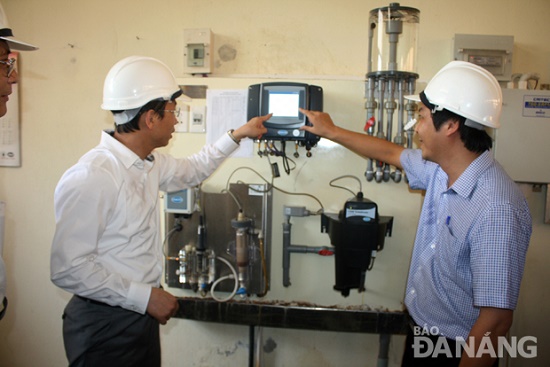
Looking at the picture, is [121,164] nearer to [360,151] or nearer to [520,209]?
[360,151]

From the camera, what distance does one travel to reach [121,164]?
136cm

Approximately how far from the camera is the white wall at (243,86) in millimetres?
1934

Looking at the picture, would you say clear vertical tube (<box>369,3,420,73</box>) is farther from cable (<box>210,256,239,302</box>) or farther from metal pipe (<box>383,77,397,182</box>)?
cable (<box>210,256,239,302</box>)

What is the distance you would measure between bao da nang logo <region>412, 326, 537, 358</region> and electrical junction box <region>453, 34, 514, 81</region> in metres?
1.34

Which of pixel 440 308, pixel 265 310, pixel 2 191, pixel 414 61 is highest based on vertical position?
pixel 414 61

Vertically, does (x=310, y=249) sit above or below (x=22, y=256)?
above

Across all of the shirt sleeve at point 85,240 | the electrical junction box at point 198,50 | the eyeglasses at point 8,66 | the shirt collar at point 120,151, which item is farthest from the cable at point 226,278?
the eyeglasses at point 8,66

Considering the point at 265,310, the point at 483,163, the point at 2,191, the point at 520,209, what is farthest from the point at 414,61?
the point at 2,191

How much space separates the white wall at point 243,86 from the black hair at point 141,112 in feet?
Answer: 1.74

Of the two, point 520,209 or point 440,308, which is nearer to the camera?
point 520,209

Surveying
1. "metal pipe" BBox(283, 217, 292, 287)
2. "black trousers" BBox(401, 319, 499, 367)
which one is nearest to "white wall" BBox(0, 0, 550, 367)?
"metal pipe" BBox(283, 217, 292, 287)

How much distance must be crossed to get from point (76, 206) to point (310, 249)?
1123 millimetres

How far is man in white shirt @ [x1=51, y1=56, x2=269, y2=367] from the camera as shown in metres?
1.22

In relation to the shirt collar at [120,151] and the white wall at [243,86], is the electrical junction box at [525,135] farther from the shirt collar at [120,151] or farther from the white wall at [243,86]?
the shirt collar at [120,151]
